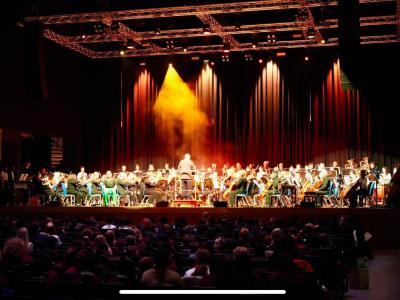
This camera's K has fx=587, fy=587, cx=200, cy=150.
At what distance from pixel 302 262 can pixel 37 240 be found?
4036mm

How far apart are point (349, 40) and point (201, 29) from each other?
10.5 metres

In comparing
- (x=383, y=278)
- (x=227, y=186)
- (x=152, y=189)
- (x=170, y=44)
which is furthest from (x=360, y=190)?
(x=170, y=44)

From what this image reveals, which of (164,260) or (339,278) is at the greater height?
(164,260)

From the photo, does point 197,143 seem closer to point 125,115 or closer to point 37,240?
point 125,115

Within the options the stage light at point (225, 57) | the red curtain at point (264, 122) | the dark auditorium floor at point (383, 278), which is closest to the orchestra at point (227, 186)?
the red curtain at point (264, 122)

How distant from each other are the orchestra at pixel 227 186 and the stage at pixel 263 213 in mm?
1889

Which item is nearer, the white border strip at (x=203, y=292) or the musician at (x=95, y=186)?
the white border strip at (x=203, y=292)

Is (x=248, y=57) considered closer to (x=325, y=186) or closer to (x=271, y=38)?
(x=271, y=38)

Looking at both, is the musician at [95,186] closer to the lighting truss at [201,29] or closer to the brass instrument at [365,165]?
the lighting truss at [201,29]

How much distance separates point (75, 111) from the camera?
22.6 m

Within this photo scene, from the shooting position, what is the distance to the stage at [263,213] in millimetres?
13219

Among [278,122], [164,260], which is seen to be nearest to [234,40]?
[278,122]

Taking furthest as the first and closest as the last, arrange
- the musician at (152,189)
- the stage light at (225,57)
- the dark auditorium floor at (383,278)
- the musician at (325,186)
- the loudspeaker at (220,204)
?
the stage light at (225,57), the musician at (152,189), the musician at (325,186), the loudspeaker at (220,204), the dark auditorium floor at (383,278)

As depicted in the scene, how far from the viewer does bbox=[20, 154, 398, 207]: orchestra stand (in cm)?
1655
